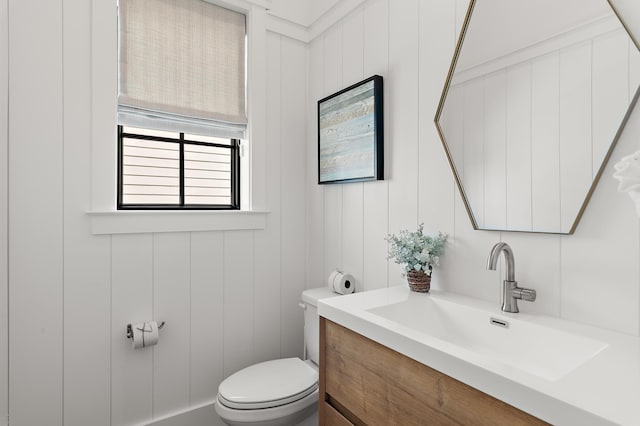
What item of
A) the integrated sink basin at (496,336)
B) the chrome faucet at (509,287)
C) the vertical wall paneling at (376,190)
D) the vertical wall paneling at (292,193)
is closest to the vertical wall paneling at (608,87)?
the chrome faucet at (509,287)

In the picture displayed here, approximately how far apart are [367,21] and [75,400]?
7.11 ft

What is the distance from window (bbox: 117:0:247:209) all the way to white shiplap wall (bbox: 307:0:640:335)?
0.49 metres

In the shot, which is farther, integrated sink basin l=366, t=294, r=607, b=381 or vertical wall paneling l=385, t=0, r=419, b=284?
vertical wall paneling l=385, t=0, r=419, b=284

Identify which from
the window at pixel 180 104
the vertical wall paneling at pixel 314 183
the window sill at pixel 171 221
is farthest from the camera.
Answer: the vertical wall paneling at pixel 314 183

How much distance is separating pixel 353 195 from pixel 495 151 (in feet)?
2.46

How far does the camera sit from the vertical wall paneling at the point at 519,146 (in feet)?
3.63

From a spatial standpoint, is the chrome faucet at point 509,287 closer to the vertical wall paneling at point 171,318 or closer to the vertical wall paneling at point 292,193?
the vertical wall paneling at point 292,193

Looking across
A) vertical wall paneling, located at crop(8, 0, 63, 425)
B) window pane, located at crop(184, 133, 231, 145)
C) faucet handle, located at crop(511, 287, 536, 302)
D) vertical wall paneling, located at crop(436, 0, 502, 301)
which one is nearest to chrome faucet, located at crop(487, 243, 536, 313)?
faucet handle, located at crop(511, 287, 536, 302)

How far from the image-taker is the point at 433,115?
138 centimetres

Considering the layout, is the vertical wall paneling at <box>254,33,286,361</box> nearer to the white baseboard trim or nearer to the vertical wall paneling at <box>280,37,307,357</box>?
the vertical wall paneling at <box>280,37,307,357</box>

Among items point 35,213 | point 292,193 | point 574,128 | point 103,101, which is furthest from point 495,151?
point 35,213

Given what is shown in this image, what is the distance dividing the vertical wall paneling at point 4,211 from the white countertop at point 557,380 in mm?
1322

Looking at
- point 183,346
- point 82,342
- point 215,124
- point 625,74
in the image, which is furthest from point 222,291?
point 625,74

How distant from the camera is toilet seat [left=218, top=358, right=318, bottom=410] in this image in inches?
55.7
